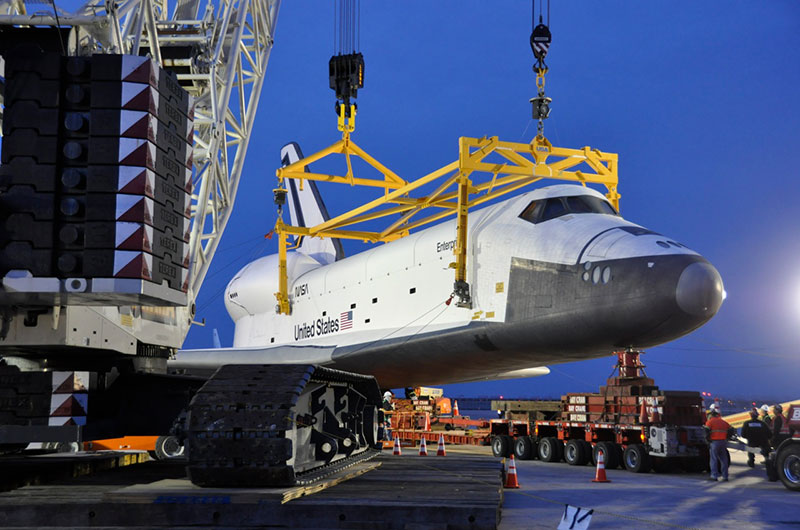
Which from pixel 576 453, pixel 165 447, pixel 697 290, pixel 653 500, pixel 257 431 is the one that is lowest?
pixel 576 453

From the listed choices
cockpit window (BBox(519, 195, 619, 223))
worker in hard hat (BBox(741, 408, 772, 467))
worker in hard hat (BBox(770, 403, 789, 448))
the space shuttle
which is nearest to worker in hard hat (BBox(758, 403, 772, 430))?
worker in hard hat (BBox(741, 408, 772, 467))

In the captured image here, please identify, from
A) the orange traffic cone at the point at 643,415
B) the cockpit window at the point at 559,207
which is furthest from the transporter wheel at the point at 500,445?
the cockpit window at the point at 559,207

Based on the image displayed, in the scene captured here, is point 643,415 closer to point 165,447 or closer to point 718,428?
point 718,428

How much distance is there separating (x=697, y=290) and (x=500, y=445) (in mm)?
7365

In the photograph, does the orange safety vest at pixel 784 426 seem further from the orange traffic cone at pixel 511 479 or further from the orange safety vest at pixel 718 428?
the orange traffic cone at pixel 511 479

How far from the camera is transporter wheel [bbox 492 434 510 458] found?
16.4m

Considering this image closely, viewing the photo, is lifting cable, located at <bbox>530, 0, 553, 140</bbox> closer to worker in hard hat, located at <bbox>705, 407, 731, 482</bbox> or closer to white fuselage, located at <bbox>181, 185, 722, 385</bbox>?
white fuselage, located at <bbox>181, 185, 722, 385</bbox>

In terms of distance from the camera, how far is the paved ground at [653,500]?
7.53 m

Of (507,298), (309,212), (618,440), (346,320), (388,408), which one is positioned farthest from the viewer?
(309,212)

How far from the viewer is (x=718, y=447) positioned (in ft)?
39.2

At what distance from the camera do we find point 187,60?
40.2ft

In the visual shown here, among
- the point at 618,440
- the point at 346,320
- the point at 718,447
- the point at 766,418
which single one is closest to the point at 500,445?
the point at 618,440

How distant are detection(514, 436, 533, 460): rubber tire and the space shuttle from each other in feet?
5.57

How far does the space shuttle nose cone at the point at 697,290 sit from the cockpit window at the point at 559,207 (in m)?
2.88
